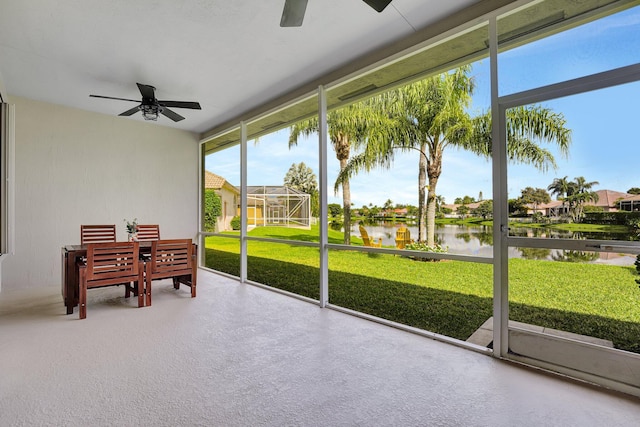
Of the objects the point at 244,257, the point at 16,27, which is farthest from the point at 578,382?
the point at 16,27

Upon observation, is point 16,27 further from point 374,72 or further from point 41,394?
point 374,72

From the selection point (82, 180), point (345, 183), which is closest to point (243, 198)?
point (82, 180)

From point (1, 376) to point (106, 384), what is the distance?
2.49 ft

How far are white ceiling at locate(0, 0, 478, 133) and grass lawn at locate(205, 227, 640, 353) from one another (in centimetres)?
226

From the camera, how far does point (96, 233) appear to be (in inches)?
180

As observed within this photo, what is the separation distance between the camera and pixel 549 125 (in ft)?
7.57

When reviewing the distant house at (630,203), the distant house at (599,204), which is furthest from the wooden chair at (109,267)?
the distant house at (630,203)

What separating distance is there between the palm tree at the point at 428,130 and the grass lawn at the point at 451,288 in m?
1.25

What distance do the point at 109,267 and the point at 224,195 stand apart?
6413 millimetres

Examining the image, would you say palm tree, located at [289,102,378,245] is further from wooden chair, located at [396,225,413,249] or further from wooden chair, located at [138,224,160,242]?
wooden chair, located at [138,224,160,242]

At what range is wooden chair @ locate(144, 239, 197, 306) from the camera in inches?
150

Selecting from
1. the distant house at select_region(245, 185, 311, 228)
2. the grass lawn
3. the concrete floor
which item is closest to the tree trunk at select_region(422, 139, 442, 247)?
the grass lawn

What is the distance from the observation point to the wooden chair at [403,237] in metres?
7.27

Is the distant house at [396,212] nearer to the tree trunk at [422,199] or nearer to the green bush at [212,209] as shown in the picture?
the tree trunk at [422,199]
